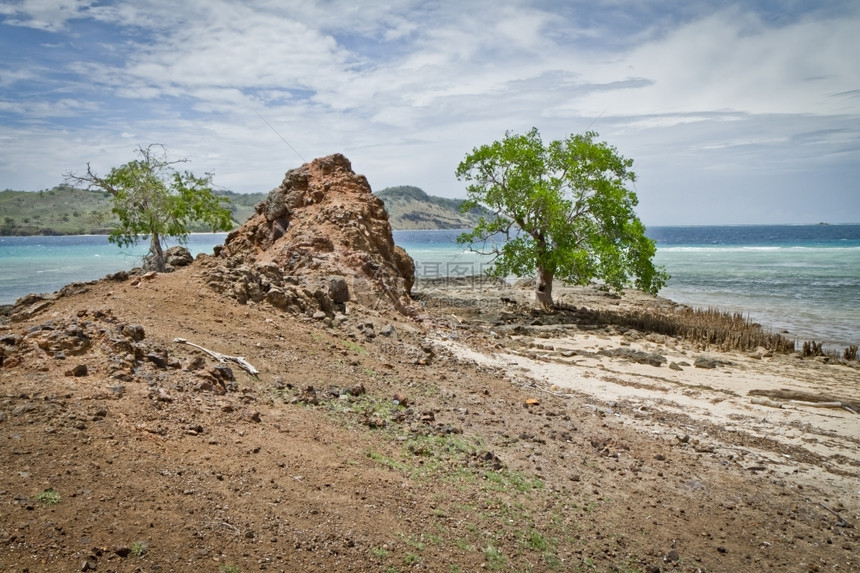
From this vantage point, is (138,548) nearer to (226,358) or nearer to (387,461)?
(387,461)

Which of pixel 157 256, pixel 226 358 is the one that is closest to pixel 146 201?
pixel 157 256

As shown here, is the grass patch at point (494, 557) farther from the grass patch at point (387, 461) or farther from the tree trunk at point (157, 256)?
the tree trunk at point (157, 256)

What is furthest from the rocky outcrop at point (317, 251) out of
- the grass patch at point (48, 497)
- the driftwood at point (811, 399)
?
the driftwood at point (811, 399)

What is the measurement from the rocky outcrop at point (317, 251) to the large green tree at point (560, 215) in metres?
5.71

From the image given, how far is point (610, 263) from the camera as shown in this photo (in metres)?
20.0

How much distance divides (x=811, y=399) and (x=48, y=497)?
39.0 ft

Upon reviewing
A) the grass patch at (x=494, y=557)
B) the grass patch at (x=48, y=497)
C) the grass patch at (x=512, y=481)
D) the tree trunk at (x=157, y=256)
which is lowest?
the grass patch at (x=494, y=557)

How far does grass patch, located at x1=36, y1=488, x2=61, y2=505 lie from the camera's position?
413 cm

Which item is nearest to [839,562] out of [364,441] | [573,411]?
[573,411]

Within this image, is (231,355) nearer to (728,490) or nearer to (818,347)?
(728,490)

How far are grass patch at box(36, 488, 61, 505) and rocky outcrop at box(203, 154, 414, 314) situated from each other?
6653 mm

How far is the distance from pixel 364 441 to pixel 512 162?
17.6 metres

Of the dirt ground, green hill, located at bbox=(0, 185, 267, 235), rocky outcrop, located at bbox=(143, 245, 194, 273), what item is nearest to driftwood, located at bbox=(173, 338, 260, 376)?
the dirt ground

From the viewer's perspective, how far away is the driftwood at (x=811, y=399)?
34.8ft
